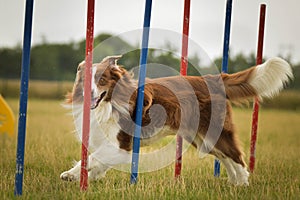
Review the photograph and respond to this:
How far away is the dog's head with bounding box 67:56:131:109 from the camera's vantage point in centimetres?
528

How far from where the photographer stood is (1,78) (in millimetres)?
26234

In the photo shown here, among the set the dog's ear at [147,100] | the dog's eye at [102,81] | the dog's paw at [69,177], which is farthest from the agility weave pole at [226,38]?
the dog's paw at [69,177]

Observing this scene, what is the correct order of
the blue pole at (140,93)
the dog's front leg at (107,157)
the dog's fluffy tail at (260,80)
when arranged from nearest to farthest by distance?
the blue pole at (140,93) < the dog's front leg at (107,157) < the dog's fluffy tail at (260,80)

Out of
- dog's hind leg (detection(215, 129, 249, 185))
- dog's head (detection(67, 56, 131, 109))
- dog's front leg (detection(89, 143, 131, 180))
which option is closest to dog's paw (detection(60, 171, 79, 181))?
dog's front leg (detection(89, 143, 131, 180))

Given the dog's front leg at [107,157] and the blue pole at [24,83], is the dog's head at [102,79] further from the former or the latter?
the blue pole at [24,83]

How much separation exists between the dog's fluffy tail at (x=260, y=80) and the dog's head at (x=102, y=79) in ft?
4.41

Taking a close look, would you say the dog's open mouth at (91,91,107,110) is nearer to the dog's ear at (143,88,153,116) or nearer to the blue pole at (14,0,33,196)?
the dog's ear at (143,88,153,116)

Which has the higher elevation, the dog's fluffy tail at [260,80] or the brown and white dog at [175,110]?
the dog's fluffy tail at [260,80]

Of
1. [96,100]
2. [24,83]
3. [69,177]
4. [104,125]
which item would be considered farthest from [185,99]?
[24,83]

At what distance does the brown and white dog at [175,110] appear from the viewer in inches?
220

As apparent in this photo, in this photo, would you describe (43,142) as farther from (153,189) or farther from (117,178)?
(153,189)

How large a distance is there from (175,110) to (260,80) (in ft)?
3.69

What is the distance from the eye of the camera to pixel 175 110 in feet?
19.0

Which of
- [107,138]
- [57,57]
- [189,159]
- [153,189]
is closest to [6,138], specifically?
[189,159]
